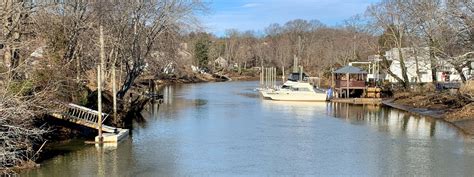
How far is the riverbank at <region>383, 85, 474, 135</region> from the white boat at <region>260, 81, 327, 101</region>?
5.39 m

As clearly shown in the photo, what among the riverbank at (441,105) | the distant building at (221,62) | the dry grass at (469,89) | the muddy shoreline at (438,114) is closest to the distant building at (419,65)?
the dry grass at (469,89)

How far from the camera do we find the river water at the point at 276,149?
16.3 metres

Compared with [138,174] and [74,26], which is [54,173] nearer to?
[138,174]

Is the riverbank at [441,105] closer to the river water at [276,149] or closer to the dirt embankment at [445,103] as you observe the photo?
the dirt embankment at [445,103]

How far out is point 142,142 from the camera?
21609 mm

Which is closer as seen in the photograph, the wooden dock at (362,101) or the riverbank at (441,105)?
the riverbank at (441,105)

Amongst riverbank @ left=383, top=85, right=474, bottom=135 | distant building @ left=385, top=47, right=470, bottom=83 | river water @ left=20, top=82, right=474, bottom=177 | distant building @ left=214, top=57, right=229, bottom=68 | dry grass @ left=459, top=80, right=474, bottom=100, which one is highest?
distant building @ left=214, top=57, right=229, bottom=68

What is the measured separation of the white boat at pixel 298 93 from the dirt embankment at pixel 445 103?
19.5 feet

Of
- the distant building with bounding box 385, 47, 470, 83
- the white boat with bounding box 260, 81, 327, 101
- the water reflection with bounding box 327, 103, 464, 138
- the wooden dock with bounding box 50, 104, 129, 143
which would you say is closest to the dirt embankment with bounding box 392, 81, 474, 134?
the water reflection with bounding box 327, 103, 464, 138

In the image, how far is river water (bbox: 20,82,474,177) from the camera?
53.4 feet

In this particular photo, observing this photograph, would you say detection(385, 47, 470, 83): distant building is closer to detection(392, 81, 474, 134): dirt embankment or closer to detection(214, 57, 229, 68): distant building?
detection(392, 81, 474, 134): dirt embankment

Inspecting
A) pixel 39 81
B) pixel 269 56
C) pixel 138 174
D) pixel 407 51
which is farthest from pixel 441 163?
pixel 269 56

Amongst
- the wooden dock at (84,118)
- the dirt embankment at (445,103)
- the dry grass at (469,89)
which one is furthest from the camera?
the dry grass at (469,89)

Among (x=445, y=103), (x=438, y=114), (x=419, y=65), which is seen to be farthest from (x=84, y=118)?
(x=419, y=65)
